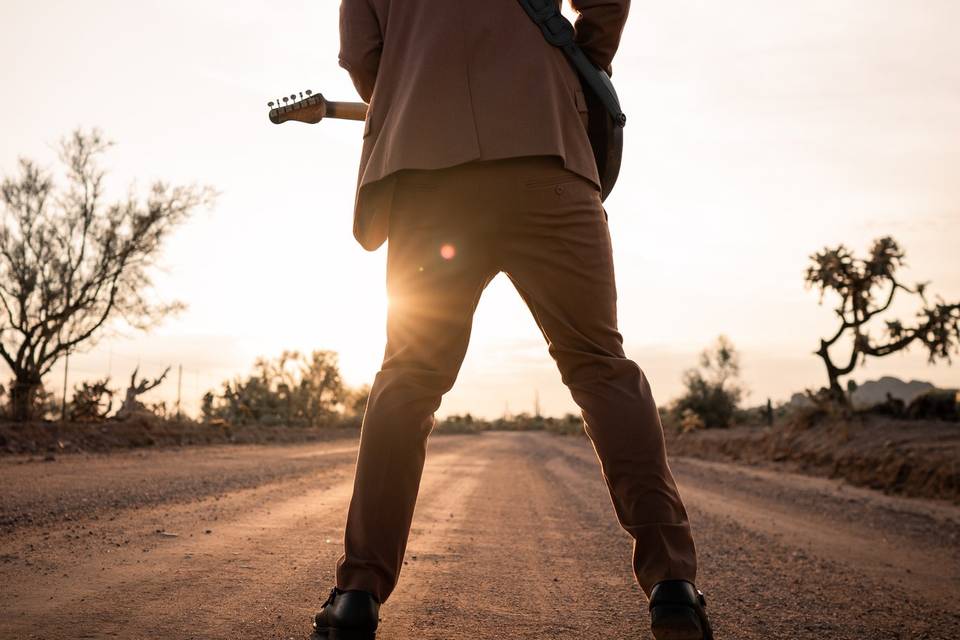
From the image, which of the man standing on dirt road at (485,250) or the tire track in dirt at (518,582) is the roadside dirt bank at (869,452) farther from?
the man standing on dirt road at (485,250)

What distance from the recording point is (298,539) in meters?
3.53

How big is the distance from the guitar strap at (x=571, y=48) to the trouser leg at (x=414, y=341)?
533mm

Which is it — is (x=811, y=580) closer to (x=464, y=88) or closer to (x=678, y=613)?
(x=678, y=613)

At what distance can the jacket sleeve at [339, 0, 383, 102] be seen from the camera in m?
2.16

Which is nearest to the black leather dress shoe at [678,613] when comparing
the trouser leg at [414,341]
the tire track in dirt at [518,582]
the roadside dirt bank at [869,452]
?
the tire track in dirt at [518,582]

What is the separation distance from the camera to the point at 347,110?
9.71 ft

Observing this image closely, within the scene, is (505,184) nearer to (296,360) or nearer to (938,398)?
(938,398)

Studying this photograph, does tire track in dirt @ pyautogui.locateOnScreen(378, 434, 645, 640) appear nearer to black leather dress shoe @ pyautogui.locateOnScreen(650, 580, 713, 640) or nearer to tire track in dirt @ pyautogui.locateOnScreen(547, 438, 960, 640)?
tire track in dirt @ pyautogui.locateOnScreen(547, 438, 960, 640)

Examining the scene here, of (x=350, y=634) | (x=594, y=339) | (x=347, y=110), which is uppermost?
(x=347, y=110)

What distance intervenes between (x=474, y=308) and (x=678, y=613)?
952 millimetres

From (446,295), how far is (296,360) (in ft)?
99.9

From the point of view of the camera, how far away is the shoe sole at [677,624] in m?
1.65

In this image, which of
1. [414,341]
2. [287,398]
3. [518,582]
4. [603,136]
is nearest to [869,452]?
[518,582]

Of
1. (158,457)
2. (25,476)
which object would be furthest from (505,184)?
(158,457)
